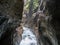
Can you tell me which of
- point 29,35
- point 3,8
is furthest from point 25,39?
point 3,8

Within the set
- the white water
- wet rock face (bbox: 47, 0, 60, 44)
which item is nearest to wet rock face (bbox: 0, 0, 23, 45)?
wet rock face (bbox: 47, 0, 60, 44)

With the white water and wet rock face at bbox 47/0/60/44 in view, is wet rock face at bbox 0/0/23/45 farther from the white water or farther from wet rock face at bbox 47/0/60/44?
the white water

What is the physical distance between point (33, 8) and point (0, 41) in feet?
42.4

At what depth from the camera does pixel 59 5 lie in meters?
4.99

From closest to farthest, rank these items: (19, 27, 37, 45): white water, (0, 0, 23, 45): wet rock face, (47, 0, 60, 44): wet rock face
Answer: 1. (0, 0, 23, 45): wet rock face
2. (47, 0, 60, 44): wet rock face
3. (19, 27, 37, 45): white water

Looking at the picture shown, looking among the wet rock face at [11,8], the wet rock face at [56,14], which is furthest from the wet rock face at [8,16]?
the wet rock face at [56,14]

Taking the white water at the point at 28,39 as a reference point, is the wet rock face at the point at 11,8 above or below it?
above

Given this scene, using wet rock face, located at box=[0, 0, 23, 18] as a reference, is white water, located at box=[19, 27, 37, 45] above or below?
below

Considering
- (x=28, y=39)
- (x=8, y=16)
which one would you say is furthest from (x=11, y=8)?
(x=28, y=39)

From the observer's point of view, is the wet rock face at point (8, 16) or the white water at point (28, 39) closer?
the wet rock face at point (8, 16)

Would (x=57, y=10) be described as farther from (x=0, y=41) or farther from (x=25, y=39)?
(x=25, y=39)

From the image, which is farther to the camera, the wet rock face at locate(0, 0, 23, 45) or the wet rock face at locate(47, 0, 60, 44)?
the wet rock face at locate(47, 0, 60, 44)

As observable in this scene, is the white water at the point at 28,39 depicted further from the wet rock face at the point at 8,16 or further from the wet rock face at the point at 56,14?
the wet rock face at the point at 56,14

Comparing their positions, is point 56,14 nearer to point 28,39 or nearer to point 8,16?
point 8,16
